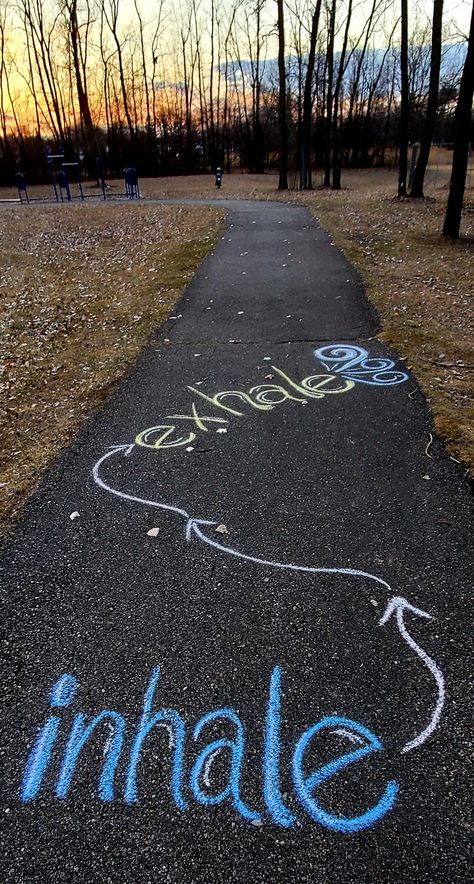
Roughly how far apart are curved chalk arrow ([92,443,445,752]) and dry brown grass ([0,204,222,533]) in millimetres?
776

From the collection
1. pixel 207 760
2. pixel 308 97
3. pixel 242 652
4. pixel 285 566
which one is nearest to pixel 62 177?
pixel 308 97

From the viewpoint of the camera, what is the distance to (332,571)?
9.69 feet

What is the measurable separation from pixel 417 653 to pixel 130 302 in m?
7.28

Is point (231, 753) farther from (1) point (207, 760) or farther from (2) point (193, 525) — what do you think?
(2) point (193, 525)

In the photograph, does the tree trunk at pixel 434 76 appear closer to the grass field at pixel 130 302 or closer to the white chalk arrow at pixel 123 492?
the grass field at pixel 130 302

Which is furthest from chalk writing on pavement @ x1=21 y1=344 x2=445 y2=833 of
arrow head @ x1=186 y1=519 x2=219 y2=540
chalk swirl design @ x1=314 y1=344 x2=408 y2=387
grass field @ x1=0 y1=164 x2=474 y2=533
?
chalk swirl design @ x1=314 y1=344 x2=408 y2=387

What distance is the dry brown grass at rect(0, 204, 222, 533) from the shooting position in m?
4.77

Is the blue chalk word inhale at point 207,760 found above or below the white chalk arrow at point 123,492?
below

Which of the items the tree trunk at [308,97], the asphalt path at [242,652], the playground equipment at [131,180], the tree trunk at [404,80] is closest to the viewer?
the asphalt path at [242,652]

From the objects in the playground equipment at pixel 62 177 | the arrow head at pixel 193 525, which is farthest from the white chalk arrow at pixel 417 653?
the playground equipment at pixel 62 177

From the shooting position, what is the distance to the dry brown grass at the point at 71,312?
4.77 m

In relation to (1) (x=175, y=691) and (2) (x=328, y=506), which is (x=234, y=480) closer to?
(2) (x=328, y=506)

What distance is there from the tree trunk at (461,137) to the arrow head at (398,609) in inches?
417

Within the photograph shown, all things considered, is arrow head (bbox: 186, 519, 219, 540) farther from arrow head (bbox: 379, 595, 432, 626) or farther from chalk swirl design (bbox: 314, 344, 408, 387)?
chalk swirl design (bbox: 314, 344, 408, 387)
